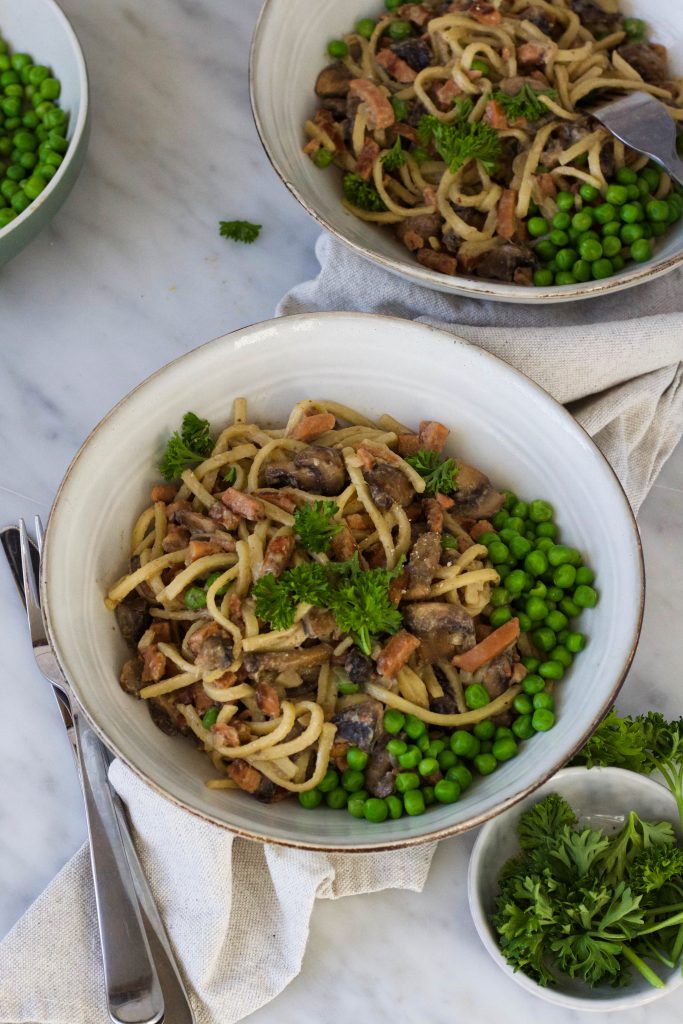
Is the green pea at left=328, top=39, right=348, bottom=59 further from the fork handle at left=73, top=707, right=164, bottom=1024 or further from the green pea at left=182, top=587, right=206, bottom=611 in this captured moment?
the fork handle at left=73, top=707, right=164, bottom=1024

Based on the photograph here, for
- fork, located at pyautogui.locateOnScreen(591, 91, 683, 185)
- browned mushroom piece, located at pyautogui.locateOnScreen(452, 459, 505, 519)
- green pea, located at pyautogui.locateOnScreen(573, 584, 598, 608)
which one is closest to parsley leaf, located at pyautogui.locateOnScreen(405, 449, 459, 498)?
browned mushroom piece, located at pyautogui.locateOnScreen(452, 459, 505, 519)

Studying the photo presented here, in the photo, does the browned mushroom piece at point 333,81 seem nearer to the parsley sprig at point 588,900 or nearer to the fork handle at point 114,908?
the fork handle at point 114,908

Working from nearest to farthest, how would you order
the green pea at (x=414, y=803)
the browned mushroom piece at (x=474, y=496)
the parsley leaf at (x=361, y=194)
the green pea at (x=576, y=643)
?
the green pea at (x=414, y=803), the green pea at (x=576, y=643), the browned mushroom piece at (x=474, y=496), the parsley leaf at (x=361, y=194)

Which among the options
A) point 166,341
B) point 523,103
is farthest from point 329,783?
point 523,103

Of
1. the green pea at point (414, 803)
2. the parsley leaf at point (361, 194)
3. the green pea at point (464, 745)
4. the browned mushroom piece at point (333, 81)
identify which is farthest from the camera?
the browned mushroom piece at point (333, 81)

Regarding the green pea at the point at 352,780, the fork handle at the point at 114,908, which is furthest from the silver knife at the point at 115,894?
the green pea at the point at 352,780
